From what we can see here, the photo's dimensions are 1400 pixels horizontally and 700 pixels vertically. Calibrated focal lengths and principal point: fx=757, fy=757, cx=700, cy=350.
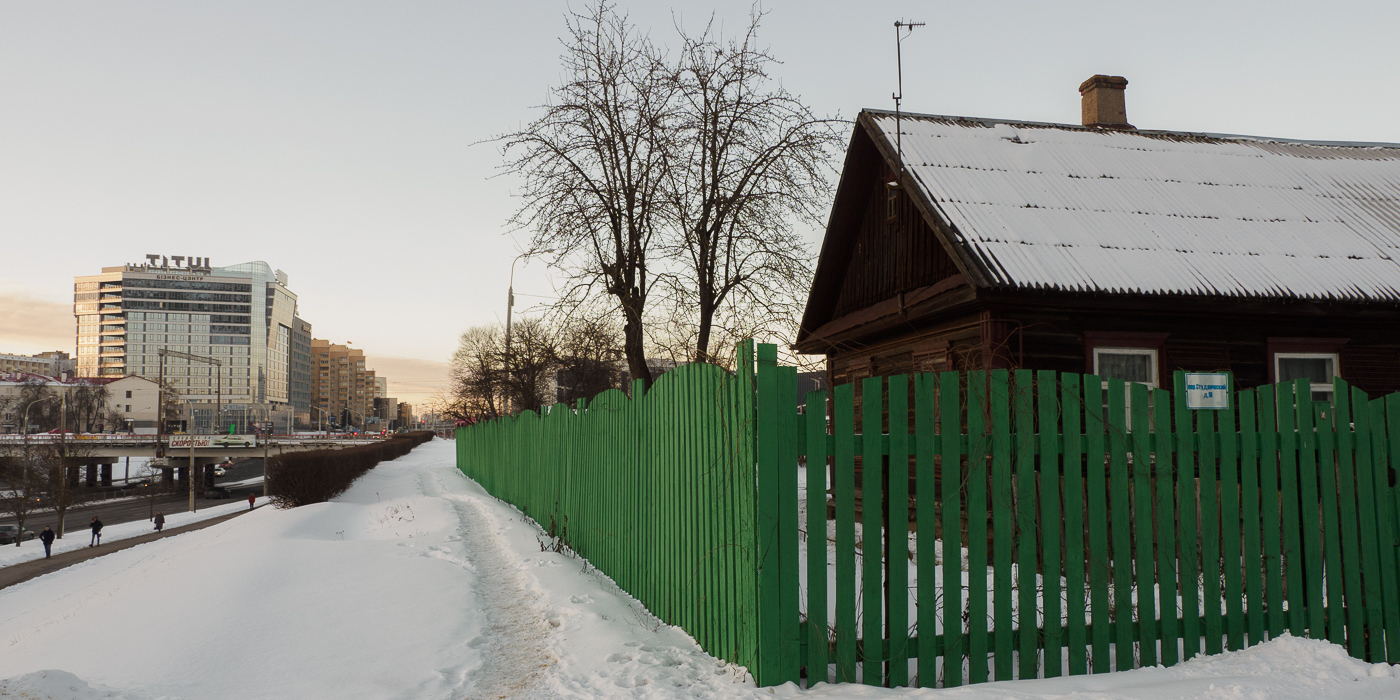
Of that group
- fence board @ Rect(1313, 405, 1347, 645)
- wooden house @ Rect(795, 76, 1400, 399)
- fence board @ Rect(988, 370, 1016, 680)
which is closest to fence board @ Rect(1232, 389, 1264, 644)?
fence board @ Rect(1313, 405, 1347, 645)

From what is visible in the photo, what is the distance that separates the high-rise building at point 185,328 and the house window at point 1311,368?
184 meters

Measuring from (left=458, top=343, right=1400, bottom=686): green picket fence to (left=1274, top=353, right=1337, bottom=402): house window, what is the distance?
6059 mm

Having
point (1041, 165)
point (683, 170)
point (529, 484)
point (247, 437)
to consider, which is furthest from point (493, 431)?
point (247, 437)

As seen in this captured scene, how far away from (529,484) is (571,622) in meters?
7.92

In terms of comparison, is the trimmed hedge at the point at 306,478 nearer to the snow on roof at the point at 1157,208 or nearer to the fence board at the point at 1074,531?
the snow on roof at the point at 1157,208

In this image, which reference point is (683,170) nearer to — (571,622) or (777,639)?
(571,622)

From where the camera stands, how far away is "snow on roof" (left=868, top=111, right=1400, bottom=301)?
9.30 meters

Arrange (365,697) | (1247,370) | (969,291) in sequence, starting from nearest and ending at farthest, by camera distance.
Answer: (365,697) → (969,291) → (1247,370)

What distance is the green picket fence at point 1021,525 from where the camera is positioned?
4.02 meters

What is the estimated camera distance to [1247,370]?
9.87 metres

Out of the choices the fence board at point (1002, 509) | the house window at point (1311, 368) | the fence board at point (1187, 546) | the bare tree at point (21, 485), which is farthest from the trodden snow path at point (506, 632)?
the bare tree at point (21, 485)

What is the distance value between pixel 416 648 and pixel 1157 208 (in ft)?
36.4

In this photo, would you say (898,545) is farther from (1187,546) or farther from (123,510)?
(123,510)

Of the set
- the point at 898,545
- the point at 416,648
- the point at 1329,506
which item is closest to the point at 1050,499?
the point at 898,545
